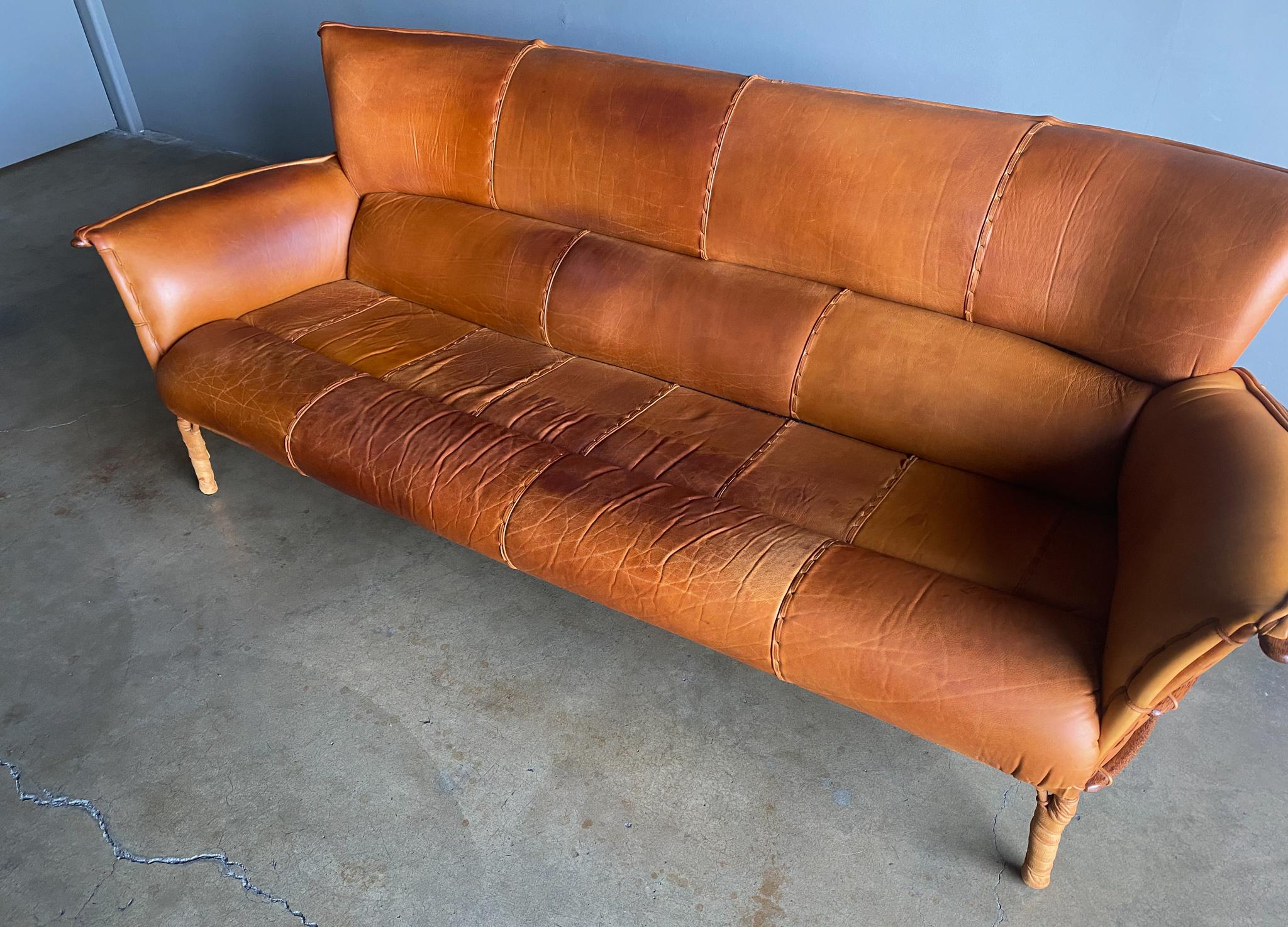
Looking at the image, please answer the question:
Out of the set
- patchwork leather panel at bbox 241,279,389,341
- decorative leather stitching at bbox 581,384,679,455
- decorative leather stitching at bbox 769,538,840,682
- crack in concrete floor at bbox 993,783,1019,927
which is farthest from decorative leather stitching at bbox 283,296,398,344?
crack in concrete floor at bbox 993,783,1019,927

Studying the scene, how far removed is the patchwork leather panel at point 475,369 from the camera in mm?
2113

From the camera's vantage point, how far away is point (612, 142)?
83.4 inches

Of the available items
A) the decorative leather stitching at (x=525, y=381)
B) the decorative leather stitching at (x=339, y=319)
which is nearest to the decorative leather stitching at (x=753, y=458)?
the decorative leather stitching at (x=525, y=381)

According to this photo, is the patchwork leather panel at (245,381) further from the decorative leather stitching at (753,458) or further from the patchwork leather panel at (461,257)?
the decorative leather stitching at (753,458)

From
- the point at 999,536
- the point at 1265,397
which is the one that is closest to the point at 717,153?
the point at 999,536

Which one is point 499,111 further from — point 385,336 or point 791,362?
point 791,362

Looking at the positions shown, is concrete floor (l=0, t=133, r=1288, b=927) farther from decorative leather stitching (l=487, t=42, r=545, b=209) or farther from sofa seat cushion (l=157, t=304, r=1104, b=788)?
decorative leather stitching (l=487, t=42, r=545, b=209)

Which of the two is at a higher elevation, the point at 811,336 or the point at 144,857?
the point at 811,336

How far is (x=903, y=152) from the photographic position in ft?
5.90

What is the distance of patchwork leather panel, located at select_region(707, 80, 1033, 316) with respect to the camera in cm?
176

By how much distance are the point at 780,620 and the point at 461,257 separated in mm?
1336

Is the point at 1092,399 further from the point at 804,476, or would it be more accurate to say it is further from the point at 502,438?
the point at 502,438

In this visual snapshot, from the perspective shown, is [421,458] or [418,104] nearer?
[421,458]

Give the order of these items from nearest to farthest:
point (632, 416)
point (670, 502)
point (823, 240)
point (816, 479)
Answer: point (670, 502) < point (816, 479) < point (823, 240) < point (632, 416)
